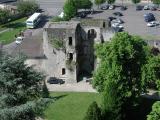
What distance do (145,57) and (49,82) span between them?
17.4 metres

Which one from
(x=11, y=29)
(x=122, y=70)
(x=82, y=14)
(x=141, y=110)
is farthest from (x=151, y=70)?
(x=11, y=29)

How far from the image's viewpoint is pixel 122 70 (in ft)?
210

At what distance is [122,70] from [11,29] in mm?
45890

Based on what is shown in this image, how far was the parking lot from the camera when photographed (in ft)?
311

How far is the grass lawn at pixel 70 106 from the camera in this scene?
65438mm

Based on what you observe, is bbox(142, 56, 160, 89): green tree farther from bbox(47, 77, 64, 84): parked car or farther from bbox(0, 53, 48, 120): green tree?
bbox(0, 53, 48, 120): green tree

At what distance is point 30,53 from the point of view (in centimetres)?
7981

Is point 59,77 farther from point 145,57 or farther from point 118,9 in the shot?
point 118,9

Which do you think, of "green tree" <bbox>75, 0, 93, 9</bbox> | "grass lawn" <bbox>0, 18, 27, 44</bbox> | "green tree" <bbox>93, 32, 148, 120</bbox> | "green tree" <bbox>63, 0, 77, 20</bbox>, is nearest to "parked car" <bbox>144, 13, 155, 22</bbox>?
"green tree" <bbox>75, 0, 93, 9</bbox>

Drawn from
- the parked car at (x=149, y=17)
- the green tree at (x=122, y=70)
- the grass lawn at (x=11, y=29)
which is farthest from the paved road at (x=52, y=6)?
the green tree at (x=122, y=70)

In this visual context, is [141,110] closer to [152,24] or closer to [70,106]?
[70,106]

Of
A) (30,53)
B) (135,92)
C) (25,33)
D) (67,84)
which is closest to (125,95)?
(135,92)

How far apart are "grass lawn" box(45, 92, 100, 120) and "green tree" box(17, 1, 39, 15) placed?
43014 millimetres

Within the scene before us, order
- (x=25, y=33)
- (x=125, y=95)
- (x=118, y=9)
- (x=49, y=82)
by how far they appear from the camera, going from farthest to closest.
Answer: (x=118, y=9) < (x=25, y=33) < (x=49, y=82) < (x=125, y=95)
